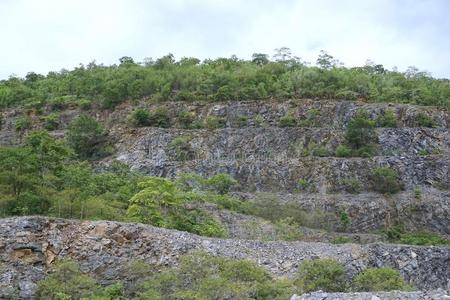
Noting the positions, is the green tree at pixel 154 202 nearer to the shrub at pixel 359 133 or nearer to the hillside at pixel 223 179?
the hillside at pixel 223 179

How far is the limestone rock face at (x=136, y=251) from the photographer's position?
1066 inches

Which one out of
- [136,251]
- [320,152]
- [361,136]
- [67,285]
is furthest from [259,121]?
[67,285]

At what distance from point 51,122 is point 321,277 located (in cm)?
4808

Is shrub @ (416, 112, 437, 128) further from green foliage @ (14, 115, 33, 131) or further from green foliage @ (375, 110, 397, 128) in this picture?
green foliage @ (14, 115, 33, 131)

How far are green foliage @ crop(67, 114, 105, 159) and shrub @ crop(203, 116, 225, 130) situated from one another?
33.6 ft

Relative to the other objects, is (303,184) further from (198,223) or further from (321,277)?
(321,277)

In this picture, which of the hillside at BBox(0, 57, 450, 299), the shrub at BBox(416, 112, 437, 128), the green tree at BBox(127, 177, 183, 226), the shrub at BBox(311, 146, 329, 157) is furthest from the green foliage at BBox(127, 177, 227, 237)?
the shrub at BBox(416, 112, 437, 128)

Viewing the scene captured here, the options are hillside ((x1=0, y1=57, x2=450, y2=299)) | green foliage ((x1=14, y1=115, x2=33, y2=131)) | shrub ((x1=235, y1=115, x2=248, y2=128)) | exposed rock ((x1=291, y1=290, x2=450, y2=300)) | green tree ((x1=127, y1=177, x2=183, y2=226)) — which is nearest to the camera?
exposed rock ((x1=291, y1=290, x2=450, y2=300))

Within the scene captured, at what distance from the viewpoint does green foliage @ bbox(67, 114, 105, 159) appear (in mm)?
59969

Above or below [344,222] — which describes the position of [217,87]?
above

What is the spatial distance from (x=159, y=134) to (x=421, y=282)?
111ft

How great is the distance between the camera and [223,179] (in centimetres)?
4869

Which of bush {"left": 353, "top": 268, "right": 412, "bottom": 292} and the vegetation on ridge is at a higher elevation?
the vegetation on ridge

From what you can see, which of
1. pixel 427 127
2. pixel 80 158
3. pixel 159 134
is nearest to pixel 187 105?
pixel 159 134
